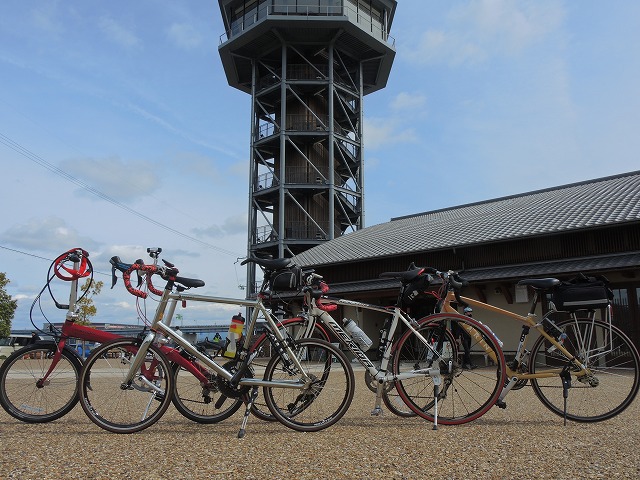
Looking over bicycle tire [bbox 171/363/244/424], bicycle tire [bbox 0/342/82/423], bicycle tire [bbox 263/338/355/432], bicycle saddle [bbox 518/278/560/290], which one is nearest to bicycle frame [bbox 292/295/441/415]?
bicycle tire [bbox 263/338/355/432]

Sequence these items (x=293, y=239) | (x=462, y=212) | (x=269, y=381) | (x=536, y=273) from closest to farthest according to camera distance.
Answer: (x=269, y=381)
(x=536, y=273)
(x=462, y=212)
(x=293, y=239)

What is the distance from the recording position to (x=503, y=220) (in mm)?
17500

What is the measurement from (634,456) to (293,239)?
1038 inches

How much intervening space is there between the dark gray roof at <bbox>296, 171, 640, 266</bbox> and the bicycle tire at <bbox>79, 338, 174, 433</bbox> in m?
12.4

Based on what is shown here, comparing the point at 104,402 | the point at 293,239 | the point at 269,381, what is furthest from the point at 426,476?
the point at 293,239

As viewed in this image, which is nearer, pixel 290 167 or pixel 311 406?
pixel 311 406

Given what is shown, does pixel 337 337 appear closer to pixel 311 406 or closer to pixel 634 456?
pixel 311 406

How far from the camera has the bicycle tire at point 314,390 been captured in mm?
3770

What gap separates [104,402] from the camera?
12.9ft

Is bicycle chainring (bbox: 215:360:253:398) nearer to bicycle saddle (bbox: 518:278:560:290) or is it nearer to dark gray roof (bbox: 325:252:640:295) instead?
bicycle saddle (bbox: 518:278:560:290)

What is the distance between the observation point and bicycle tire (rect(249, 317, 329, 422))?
393 centimetres

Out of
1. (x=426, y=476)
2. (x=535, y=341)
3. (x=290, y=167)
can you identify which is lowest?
(x=426, y=476)

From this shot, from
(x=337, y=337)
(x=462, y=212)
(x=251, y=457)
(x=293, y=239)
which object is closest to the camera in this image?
(x=251, y=457)

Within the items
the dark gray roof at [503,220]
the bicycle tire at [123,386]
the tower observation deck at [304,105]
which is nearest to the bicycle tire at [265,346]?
the bicycle tire at [123,386]
